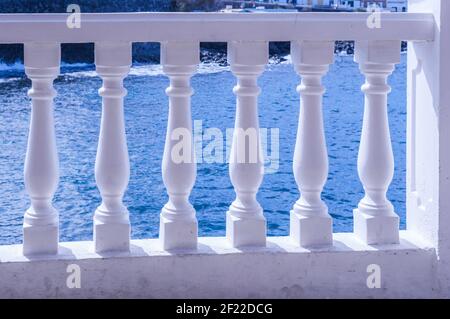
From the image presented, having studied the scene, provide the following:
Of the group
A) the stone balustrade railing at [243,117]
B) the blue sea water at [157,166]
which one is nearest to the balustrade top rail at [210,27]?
the stone balustrade railing at [243,117]

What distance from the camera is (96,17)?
174 cm

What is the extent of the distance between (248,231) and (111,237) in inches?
14.4

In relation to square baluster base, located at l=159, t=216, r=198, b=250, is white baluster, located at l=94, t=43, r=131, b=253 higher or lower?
higher

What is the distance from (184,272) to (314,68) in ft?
2.08

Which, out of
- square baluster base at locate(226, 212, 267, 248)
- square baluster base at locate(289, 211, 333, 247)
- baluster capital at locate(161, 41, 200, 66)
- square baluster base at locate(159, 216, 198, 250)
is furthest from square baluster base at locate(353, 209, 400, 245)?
baluster capital at locate(161, 41, 200, 66)

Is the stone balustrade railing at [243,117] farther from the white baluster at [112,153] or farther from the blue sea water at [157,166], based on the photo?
the blue sea water at [157,166]

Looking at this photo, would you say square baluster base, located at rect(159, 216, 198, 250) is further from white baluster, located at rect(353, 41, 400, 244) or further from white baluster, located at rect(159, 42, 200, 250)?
white baluster, located at rect(353, 41, 400, 244)

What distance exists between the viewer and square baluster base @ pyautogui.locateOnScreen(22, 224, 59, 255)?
1.83m

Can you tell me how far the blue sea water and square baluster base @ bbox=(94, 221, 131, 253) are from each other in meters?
1.08

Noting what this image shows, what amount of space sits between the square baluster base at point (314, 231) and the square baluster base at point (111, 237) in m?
0.47

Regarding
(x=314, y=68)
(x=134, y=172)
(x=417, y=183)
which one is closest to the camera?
(x=314, y=68)

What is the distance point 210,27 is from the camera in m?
1.77
